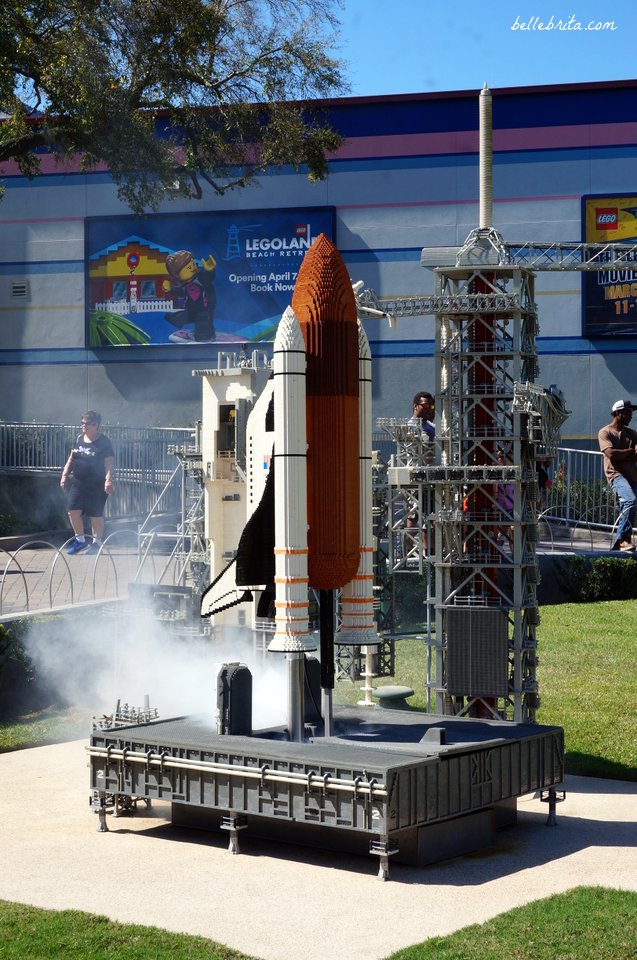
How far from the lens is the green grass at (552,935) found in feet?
35.7

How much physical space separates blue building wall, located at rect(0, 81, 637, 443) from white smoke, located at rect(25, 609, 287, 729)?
18.2 meters

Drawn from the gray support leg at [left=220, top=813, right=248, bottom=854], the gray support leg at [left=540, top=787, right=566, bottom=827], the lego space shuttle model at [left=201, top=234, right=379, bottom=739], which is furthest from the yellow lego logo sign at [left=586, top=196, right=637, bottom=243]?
the gray support leg at [left=220, top=813, right=248, bottom=854]

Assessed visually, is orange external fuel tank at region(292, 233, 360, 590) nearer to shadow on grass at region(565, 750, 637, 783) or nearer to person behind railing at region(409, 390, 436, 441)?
shadow on grass at region(565, 750, 637, 783)

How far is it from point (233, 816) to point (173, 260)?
29.3 m

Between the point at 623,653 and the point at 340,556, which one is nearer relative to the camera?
the point at 340,556

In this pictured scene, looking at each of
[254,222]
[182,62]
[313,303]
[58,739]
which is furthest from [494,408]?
[254,222]

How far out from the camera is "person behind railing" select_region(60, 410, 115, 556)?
29.1 metres

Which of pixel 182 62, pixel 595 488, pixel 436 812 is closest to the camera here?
pixel 436 812

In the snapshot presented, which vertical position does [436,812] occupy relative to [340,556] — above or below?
below

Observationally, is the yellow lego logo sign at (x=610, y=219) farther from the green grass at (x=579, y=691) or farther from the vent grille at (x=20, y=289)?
the vent grille at (x=20, y=289)

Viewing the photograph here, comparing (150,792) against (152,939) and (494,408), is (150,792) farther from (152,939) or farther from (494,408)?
(494,408)

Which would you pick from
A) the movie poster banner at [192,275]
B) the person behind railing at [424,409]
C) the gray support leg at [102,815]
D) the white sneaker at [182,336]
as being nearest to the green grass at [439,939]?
the gray support leg at [102,815]

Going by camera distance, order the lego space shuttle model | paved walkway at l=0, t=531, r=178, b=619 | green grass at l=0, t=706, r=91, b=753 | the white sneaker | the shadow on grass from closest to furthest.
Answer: the lego space shuttle model, the shadow on grass, green grass at l=0, t=706, r=91, b=753, paved walkway at l=0, t=531, r=178, b=619, the white sneaker

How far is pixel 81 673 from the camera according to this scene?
891 inches
